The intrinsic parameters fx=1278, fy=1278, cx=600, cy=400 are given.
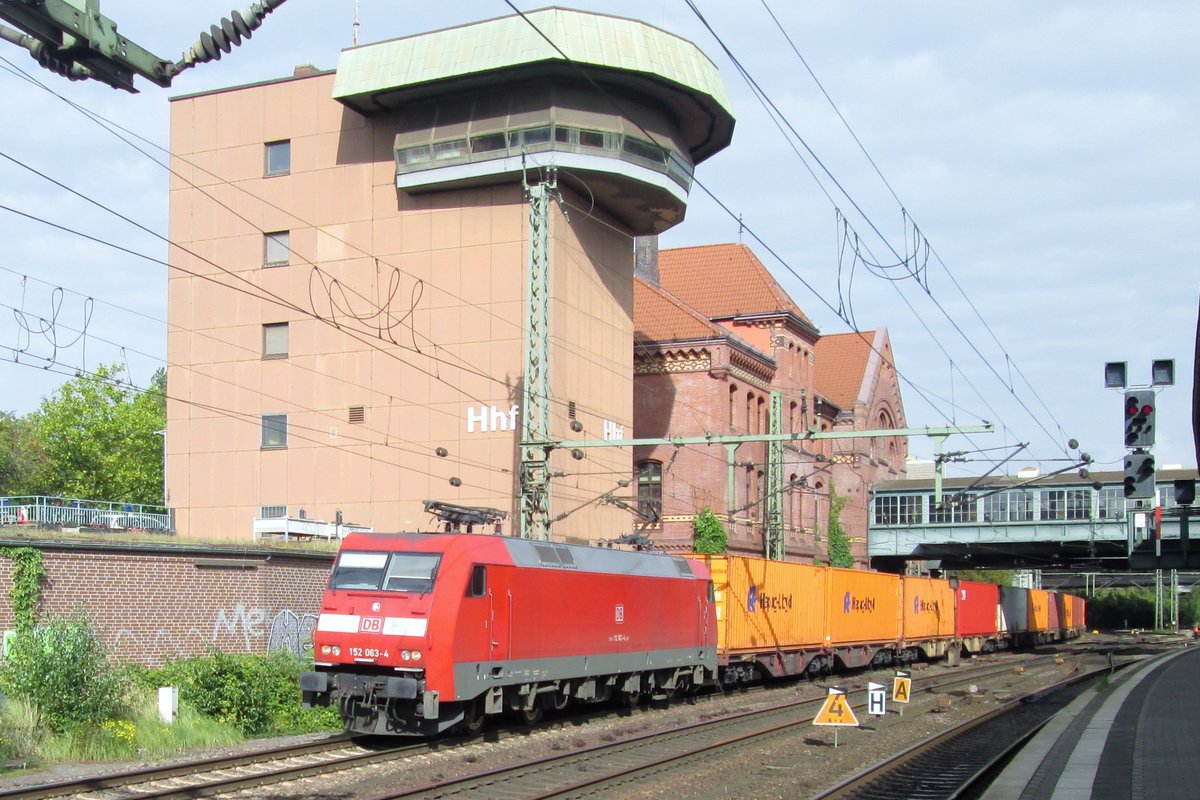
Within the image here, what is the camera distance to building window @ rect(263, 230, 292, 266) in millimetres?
46719

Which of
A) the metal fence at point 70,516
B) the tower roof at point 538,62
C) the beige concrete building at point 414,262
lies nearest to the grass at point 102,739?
the metal fence at point 70,516

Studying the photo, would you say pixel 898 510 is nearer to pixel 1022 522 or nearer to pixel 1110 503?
pixel 1022 522

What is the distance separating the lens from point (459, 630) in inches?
718

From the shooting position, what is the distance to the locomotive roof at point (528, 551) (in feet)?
62.4

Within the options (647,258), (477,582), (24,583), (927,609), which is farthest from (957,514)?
(24,583)

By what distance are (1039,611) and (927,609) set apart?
22.6 metres

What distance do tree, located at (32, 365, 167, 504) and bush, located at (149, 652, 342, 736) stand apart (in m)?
51.1

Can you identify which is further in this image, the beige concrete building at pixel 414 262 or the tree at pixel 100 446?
the tree at pixel 100 446

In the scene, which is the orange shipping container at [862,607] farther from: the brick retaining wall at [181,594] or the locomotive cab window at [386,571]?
the locomotive cab window at [386,571]

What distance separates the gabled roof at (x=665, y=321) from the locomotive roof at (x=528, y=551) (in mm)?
32140

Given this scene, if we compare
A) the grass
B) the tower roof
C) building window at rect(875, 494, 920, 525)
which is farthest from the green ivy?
building window at rect(875, 494, 920, 525)

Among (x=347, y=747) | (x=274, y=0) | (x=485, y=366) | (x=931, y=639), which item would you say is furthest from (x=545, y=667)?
(x=931, y=639)

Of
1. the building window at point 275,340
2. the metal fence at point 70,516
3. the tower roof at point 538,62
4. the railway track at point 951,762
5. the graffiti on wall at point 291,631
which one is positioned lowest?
the railway track at point 951,762

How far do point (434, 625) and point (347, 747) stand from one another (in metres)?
2.22
